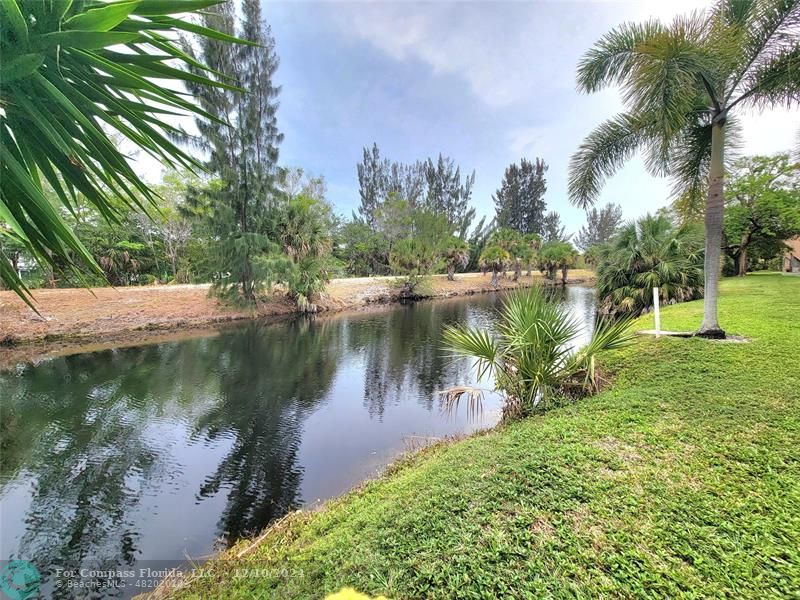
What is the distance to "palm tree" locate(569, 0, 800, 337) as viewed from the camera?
4559mm

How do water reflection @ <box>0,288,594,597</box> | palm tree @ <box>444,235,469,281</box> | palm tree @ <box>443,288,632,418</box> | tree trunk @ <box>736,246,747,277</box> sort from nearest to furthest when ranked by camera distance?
water reflection @ <box>0,288,594,597</box> < palm tree @ <box>443,288,632,418</box> < tree trunk @ <box>736,246,747,277</box> < palm tree @ <box>444,235,469,281</box>

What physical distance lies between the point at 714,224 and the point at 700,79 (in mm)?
2410

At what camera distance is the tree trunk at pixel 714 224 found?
18.1 ft

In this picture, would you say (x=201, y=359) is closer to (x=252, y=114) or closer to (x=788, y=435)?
(x=788, y=435)

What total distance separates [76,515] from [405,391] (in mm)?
5399

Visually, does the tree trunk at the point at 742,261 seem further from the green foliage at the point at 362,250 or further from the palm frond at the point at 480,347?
the green foliage at the point at 362,250

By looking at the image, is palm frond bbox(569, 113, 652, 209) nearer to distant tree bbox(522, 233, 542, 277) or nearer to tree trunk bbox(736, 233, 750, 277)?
→ tree trunk bbox(736, 233, 750, 277)

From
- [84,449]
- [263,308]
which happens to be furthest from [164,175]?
[84,449]

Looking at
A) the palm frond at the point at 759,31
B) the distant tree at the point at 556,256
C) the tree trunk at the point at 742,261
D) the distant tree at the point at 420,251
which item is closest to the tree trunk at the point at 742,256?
the tree trunk at the point at 742,261

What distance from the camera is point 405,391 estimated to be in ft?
24.4

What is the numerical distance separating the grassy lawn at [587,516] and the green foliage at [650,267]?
9.89 metres

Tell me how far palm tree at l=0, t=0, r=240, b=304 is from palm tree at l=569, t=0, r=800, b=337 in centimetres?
589

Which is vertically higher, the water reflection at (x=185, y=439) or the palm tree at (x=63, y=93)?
the palm tree at (x=63, y=93)

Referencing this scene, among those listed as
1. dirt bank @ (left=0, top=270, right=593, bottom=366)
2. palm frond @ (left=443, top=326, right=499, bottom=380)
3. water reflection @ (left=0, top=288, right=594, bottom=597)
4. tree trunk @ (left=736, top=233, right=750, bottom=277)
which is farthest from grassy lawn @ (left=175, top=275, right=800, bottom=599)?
tree trunk @ (left=736, top=233, right=750, bottom=277)
